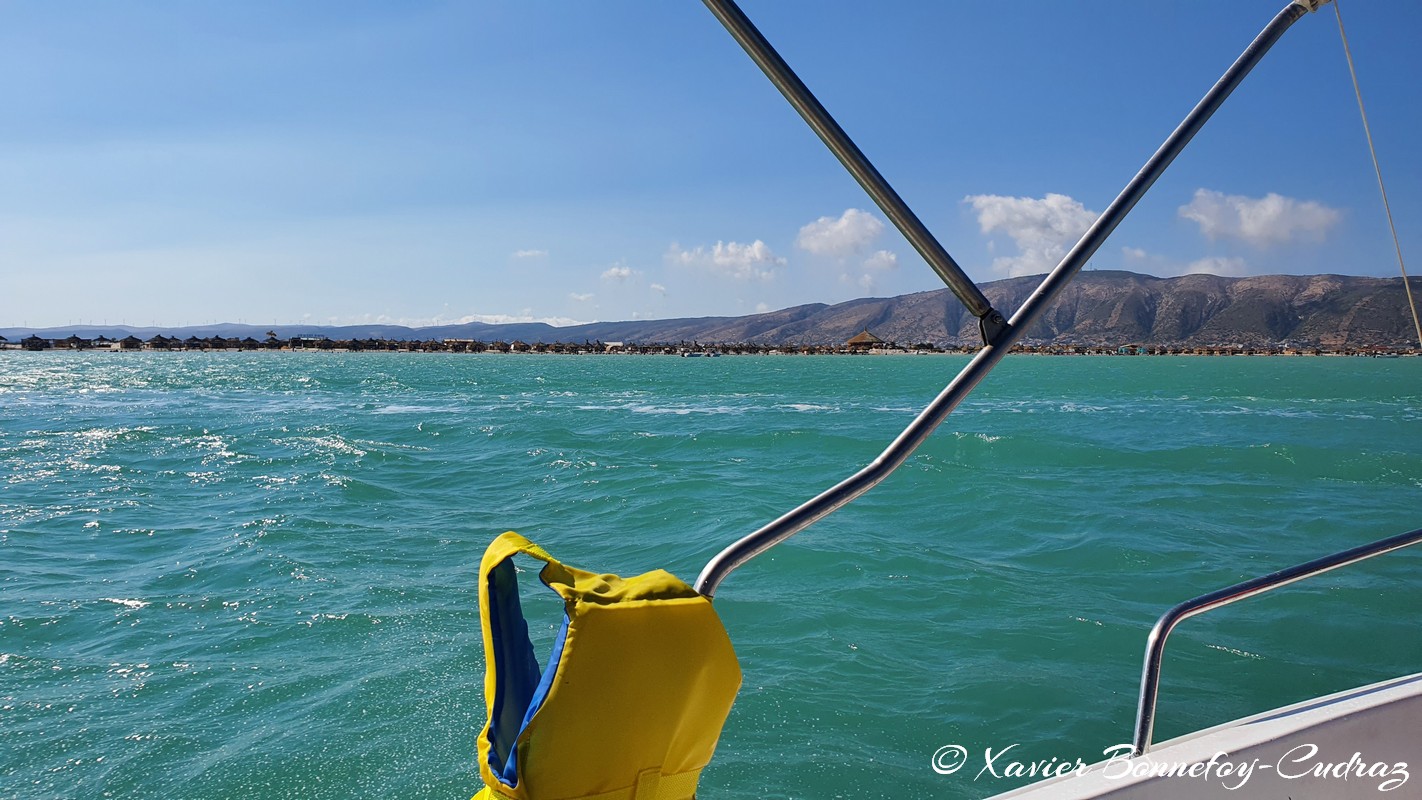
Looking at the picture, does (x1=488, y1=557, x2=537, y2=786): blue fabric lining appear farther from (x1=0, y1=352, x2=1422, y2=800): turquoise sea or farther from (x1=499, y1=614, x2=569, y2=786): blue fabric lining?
(x1=0, y1=352, x2=1422, y2=800): turquoise sea

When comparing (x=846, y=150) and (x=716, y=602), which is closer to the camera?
(x=846, y=150)

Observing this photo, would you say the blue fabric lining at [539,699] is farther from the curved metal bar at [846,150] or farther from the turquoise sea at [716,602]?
the turquoise sea at [716,602]

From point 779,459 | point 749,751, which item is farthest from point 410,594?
point 779,459

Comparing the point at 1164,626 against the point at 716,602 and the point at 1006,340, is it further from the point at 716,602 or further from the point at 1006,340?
the point at 716,602

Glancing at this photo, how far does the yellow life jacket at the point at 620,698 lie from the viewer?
1150 mm

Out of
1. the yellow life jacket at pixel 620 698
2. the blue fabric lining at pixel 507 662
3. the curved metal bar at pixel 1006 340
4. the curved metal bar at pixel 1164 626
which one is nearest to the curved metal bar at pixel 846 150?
the curved metal bar at pixel 1006 340

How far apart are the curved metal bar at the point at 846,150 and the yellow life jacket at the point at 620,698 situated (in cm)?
79

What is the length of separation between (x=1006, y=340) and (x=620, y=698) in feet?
3.20

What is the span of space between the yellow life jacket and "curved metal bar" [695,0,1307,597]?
10 cm

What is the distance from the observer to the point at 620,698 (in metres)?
1.17

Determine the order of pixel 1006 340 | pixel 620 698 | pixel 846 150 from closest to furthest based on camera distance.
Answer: pixel 620 698 → pixel 846 150 → pixel 1006 340

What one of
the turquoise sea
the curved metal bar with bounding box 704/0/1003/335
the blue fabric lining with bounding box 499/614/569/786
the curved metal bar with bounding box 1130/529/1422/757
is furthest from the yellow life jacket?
the turquoise sea

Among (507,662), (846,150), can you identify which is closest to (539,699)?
(507,662)

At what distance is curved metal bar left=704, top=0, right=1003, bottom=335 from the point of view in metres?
1.42
